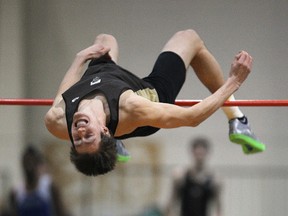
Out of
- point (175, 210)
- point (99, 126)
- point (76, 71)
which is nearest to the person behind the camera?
point (99, 126)

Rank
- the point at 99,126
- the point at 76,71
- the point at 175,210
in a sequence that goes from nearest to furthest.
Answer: the point at 99,126 < the point at 76,71 < the point at 175,210

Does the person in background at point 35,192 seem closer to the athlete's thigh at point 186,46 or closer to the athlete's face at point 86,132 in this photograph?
the athlete's thigh at point 186,46

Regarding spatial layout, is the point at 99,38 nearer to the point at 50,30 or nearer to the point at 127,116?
the point at 127,116

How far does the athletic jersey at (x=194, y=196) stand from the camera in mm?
7016

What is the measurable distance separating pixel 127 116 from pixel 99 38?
82cm

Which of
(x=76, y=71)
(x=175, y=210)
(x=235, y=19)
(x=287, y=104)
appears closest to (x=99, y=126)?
(x=76, y=71)

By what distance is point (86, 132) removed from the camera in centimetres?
414

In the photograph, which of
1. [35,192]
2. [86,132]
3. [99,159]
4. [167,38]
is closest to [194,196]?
[35,192]

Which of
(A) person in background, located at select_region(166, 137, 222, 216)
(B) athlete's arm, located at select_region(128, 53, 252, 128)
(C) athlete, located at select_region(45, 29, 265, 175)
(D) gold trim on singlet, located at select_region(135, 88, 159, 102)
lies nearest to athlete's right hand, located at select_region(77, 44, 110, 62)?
(C) athlete, located at select_region(45, 29, 265, 175)

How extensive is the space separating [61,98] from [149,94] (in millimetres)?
417

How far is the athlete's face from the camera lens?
4137 mm

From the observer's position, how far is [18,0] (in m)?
8.42

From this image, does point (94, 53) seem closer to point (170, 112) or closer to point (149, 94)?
point (149, 94)

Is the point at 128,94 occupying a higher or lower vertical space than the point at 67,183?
higher
